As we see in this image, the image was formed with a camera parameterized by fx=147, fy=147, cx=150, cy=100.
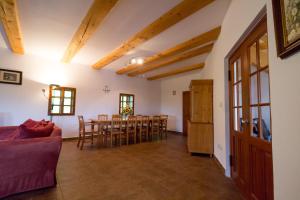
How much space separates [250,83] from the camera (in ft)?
5.94

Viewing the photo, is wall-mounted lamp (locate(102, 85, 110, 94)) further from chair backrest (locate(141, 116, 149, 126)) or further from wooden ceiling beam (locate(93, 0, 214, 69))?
wooden ceiling beam (locate(93, 0, 214, 69))

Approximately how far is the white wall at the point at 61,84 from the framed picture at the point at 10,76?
0.11 metres

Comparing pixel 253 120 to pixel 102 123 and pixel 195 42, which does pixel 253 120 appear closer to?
pixel 195 42

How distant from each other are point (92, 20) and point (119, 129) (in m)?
3.19

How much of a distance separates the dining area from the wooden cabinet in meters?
1.96

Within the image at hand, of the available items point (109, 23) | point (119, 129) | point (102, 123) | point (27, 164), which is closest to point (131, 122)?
point (119, 129)

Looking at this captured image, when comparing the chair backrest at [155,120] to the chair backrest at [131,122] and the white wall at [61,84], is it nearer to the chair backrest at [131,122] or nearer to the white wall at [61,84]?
the chair backrest at [131,122]

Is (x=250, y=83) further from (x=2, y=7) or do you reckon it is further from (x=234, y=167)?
(x=2, y=7)

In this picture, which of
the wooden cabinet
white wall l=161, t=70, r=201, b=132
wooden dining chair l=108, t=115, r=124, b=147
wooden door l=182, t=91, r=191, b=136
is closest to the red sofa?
wooden dining chair l=108, t=115, r=124, b=147

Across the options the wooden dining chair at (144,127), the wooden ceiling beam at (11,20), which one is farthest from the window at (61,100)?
the wooden dining chair at (144,127)

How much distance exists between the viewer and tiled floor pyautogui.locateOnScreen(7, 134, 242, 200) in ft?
6.22

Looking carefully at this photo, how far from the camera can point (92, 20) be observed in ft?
8.09

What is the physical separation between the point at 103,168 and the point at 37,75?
3.76 metres

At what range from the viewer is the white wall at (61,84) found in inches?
163
